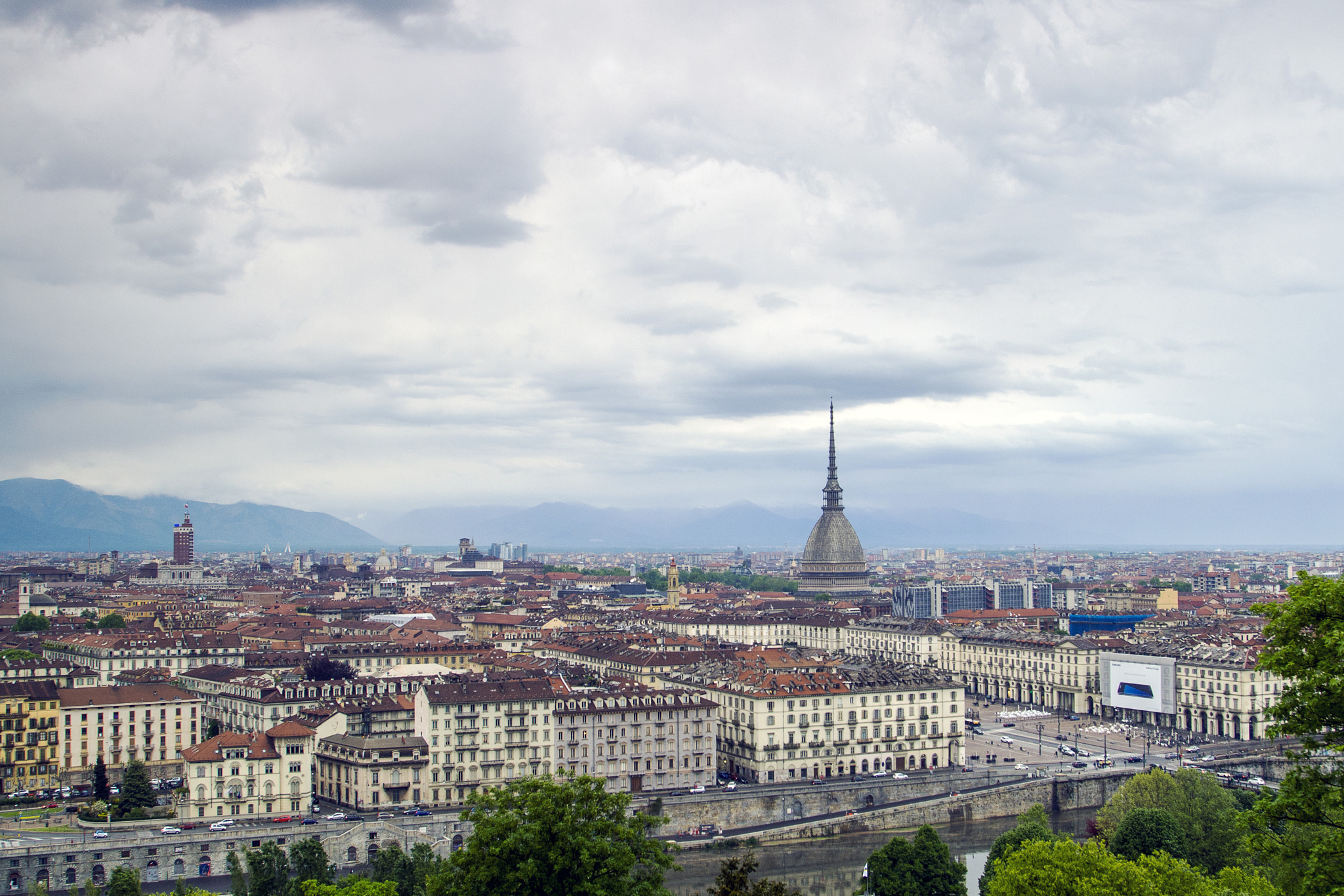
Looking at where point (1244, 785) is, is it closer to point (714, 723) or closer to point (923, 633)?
point (714, 723)

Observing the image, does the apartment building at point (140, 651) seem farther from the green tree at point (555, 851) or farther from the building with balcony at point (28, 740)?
the green tree at point (555, 851)

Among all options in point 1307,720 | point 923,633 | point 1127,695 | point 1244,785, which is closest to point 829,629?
point 923,633

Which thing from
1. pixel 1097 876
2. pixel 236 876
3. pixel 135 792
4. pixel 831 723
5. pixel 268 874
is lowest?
pixel 236 876

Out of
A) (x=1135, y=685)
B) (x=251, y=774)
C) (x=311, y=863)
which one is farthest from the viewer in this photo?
(x=1135, y=685)

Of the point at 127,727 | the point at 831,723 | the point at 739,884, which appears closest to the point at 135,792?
the point at 127,727

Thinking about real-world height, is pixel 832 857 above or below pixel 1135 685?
below

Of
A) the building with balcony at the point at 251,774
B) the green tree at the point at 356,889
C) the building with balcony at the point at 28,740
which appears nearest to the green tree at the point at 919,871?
the green tree at the point at 356,889

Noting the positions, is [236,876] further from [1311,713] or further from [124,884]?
[1311,713]

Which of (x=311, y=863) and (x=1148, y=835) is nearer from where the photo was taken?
(x=311, y=863)
